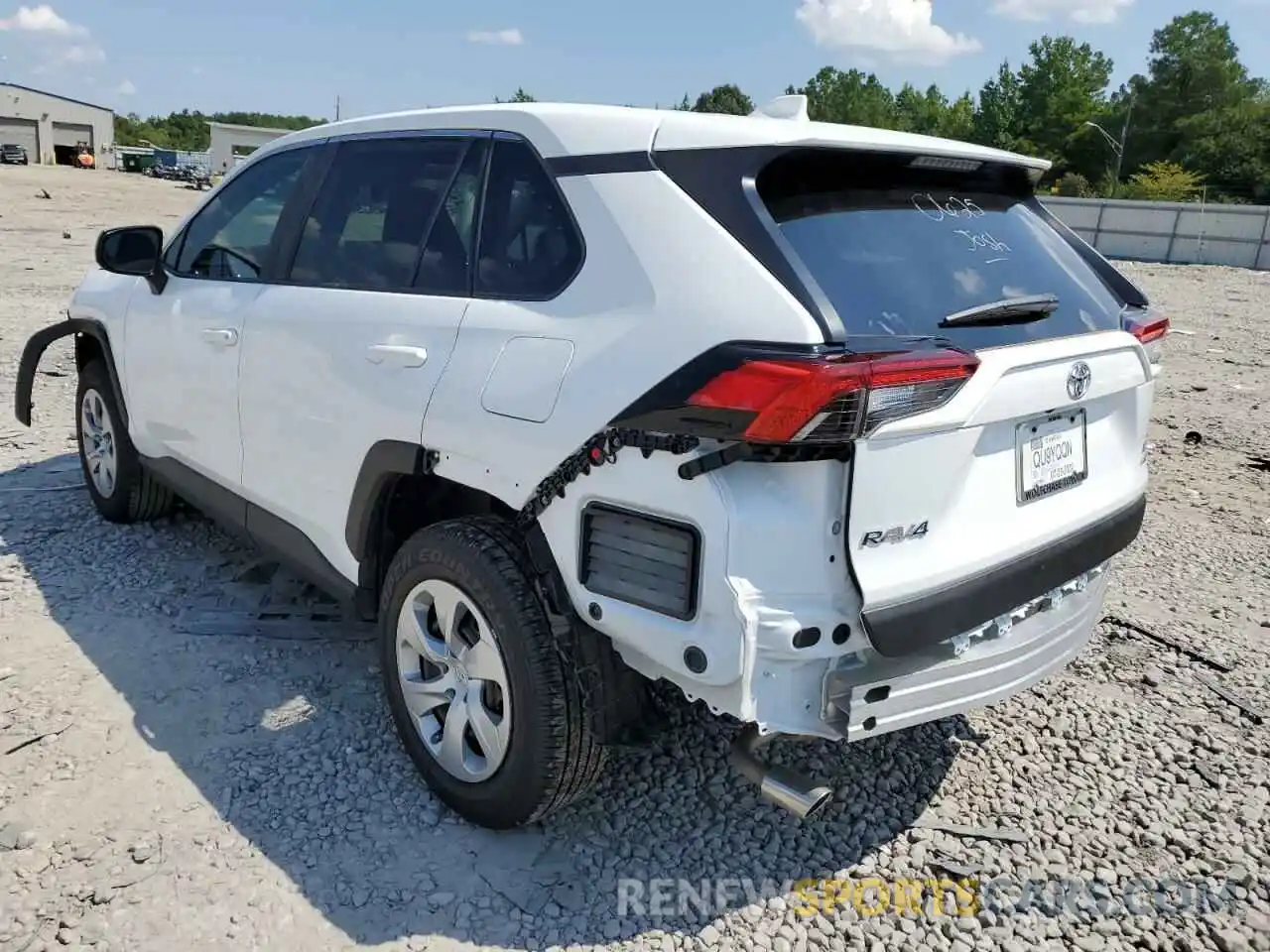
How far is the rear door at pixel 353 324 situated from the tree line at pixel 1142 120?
173 ft

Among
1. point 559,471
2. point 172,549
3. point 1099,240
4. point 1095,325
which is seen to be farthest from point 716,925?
point 1099,240

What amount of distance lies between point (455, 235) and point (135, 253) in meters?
2.07

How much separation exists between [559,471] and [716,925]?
126cm

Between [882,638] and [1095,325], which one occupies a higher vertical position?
[1095,325]

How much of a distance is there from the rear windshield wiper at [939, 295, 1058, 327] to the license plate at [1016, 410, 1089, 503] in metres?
0.27

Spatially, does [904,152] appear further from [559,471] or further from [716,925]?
[716,925]

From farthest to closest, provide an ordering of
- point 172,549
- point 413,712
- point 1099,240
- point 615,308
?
point 1099,240 < point 172,549 < point 413,712 < point 615,308

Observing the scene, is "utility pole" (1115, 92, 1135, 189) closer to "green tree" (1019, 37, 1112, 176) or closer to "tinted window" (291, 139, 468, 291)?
"green tree" (1019, 37, 1112, 176)

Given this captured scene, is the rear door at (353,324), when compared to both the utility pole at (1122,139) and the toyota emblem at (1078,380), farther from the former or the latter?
the utility pole at (1122,139)

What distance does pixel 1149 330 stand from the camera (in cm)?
301

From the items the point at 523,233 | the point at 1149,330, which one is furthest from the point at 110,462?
the point at 1149,330

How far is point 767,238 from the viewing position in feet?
7.19

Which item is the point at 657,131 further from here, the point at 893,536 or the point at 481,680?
the point at 481,680

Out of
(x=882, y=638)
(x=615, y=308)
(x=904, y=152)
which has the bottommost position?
(x=882, y=638)
